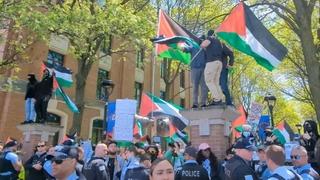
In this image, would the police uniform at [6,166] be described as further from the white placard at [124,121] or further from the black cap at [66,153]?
the black cap at [66,153]

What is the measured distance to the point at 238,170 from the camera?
206 inches

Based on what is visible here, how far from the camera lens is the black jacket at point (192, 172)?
580 cm

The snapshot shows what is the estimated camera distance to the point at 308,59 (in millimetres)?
14742

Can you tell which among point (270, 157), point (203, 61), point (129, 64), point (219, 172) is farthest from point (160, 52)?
point (129, 64)

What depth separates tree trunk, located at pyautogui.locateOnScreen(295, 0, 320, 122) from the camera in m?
14.4

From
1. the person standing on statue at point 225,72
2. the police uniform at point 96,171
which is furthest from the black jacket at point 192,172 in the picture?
the person standing on statue at point 225,72

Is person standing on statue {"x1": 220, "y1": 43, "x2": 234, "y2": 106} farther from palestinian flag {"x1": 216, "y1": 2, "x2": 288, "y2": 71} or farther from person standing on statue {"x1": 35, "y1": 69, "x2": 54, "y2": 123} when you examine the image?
person standing on statue {"x1": 35, "y1": 69, "x2": 54, "y2": 123}

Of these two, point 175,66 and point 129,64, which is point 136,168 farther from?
point 129,64

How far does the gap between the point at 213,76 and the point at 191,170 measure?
3747 millimetres

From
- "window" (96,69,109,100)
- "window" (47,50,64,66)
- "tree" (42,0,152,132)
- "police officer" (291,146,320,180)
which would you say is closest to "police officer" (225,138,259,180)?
"police officer" (291,146,320,180)

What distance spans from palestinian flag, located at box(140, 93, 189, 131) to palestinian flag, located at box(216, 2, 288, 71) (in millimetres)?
3322

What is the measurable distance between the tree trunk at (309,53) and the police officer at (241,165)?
9.78 meters

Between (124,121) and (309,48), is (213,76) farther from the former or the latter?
(309,48)

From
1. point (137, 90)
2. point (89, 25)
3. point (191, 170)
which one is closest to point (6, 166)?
point (191, 170)
